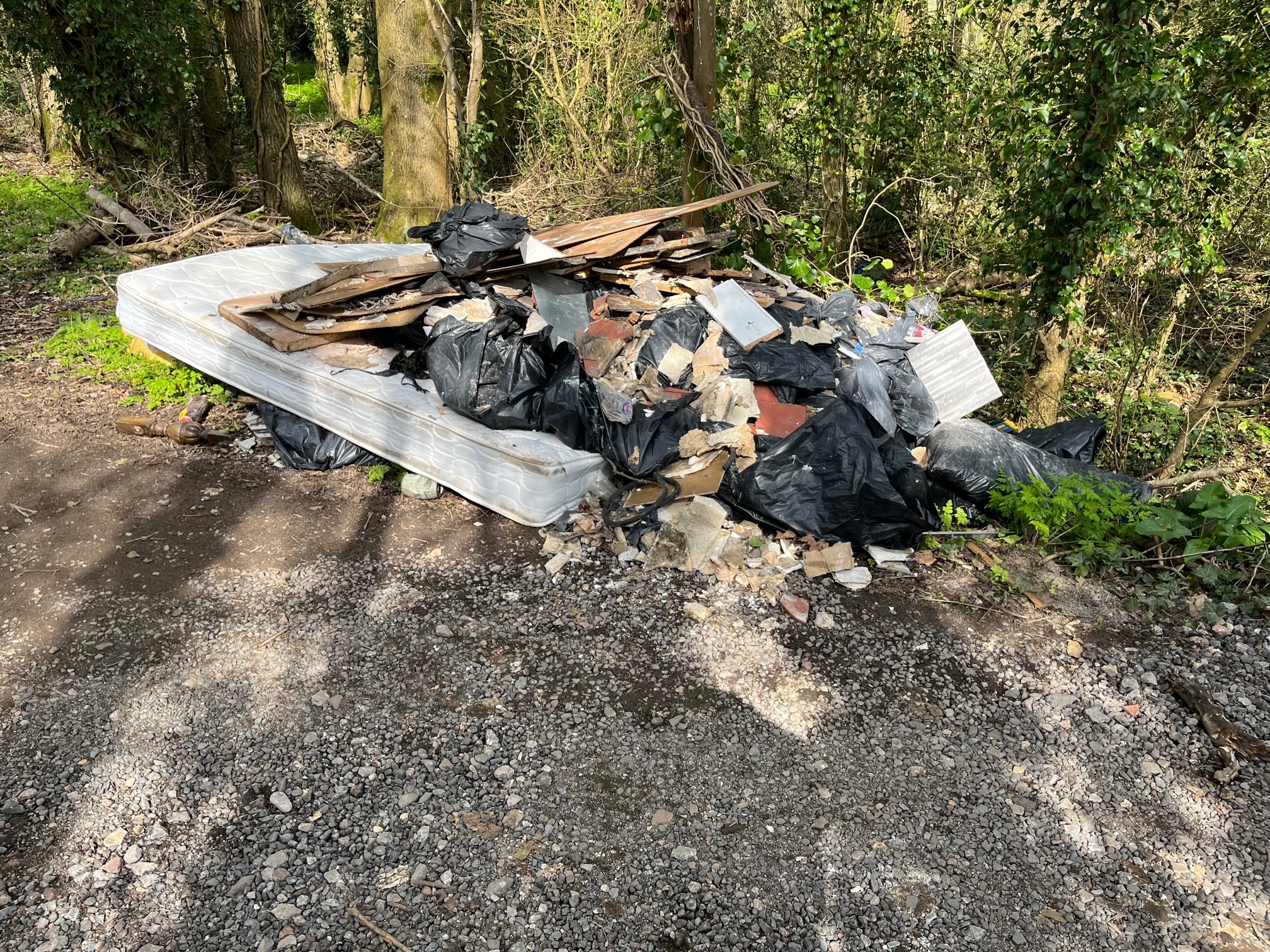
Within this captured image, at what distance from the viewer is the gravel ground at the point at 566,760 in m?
2.35

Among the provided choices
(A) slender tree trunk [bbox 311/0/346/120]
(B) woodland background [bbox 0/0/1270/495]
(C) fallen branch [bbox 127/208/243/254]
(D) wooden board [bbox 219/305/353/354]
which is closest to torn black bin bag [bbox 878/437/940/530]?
(B) woodland background [bbox 0/0/1270/495]

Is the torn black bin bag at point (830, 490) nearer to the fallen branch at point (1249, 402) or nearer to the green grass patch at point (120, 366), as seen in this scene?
the fallen branch at point (1249, 402)

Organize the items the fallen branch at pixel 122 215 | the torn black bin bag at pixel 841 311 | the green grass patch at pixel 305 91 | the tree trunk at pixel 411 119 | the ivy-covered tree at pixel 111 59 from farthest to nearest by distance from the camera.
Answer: the green grass patch at pixel 305 91 < the fallen branch at pixel 122 215 < the ivy-covered tree at pixel 111 59 < the tree trunk at pixel 411 119 < the torn black bin bag at pixel 841 311

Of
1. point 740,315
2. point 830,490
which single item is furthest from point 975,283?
point 830,490

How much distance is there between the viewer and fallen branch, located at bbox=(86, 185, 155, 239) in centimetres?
771

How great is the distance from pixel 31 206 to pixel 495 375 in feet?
25.7

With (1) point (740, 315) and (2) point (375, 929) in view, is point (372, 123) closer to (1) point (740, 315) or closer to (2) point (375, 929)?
(1) point (740, 315)

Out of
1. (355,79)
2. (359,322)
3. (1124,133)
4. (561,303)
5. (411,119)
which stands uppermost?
(1124,133)

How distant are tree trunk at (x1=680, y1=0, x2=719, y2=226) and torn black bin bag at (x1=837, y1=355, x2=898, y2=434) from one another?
2159 mm

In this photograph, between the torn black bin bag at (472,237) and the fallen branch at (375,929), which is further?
the torn black bin bag at (472,237)

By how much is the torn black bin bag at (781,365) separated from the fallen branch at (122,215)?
242 inches

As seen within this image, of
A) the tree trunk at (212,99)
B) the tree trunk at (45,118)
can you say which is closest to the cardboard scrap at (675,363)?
the tree trunk at (212,99)

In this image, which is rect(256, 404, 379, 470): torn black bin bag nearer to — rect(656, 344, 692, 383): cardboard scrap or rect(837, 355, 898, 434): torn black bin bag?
rect(656, 344, 692, 383): cardboard scrap

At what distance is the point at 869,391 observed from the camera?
452cm
